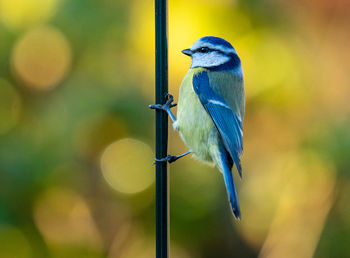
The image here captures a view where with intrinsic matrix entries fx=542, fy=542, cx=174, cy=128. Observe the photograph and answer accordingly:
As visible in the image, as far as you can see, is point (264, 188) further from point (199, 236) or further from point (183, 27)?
point (183, 27)

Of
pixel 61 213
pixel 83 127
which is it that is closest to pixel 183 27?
pixel 83 127

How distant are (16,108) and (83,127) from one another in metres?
0.33

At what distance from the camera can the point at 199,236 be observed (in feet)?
8.37

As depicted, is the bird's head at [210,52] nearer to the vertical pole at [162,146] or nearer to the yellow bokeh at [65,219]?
the vertical pole at [162,146]

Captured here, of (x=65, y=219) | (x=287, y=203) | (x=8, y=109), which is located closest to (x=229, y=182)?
(x=287, y=203)

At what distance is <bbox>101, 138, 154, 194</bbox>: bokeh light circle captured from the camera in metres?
2.53

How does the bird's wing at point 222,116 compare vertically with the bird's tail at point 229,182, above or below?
above

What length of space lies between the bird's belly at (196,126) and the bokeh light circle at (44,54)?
2.79ft

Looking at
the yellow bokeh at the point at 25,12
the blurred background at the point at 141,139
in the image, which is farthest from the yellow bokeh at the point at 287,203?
the yellow bokeh at the point at 25,12

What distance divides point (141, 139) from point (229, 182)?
2.74 feet

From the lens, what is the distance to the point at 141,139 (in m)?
2.50

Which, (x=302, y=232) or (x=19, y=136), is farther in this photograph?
(x=302, y=232)

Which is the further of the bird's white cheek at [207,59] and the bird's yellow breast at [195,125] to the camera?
the bird's white cheek at [207,59]

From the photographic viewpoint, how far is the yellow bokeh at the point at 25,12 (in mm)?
2527
